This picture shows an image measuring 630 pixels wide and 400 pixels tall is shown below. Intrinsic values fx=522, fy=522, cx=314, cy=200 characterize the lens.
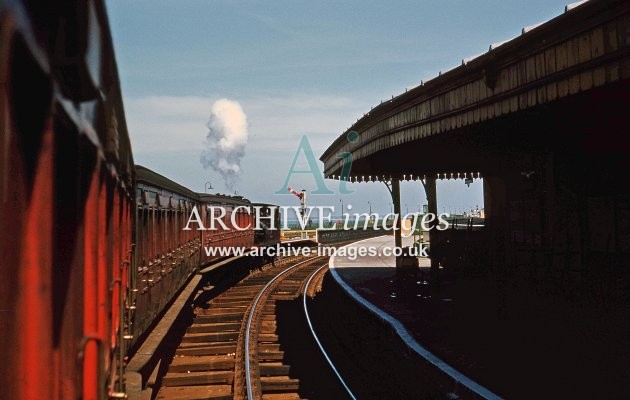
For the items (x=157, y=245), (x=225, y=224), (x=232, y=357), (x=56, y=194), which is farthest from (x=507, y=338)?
(x=225, y=224)

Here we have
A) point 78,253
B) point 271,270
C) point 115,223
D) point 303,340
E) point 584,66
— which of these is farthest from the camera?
point 271,270

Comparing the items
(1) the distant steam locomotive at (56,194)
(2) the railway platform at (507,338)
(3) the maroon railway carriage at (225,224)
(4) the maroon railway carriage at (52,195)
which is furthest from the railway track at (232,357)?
(4) the maroon railway carriage at (52,195)

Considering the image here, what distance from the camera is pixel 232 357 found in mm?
9875

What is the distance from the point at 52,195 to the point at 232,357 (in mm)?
8553

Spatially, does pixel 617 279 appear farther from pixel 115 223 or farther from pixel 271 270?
pixel 271 270

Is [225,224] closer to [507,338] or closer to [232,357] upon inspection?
[232,357]

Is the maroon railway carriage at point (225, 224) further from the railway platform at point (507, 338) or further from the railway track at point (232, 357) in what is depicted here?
the railway platform at point (507, 338)

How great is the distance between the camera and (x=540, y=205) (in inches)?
476

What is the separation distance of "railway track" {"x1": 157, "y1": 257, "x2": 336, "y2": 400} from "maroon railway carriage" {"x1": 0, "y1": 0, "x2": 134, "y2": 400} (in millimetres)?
5389

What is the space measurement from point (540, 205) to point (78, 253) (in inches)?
456

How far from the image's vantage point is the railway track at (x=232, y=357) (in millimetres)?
7973

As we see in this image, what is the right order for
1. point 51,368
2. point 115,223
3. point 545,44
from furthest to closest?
point 545,44 < point 115,223 < point 51,368

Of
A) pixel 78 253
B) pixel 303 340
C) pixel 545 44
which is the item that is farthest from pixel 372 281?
pixel 78 253

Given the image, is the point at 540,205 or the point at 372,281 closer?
the point at 540,205
